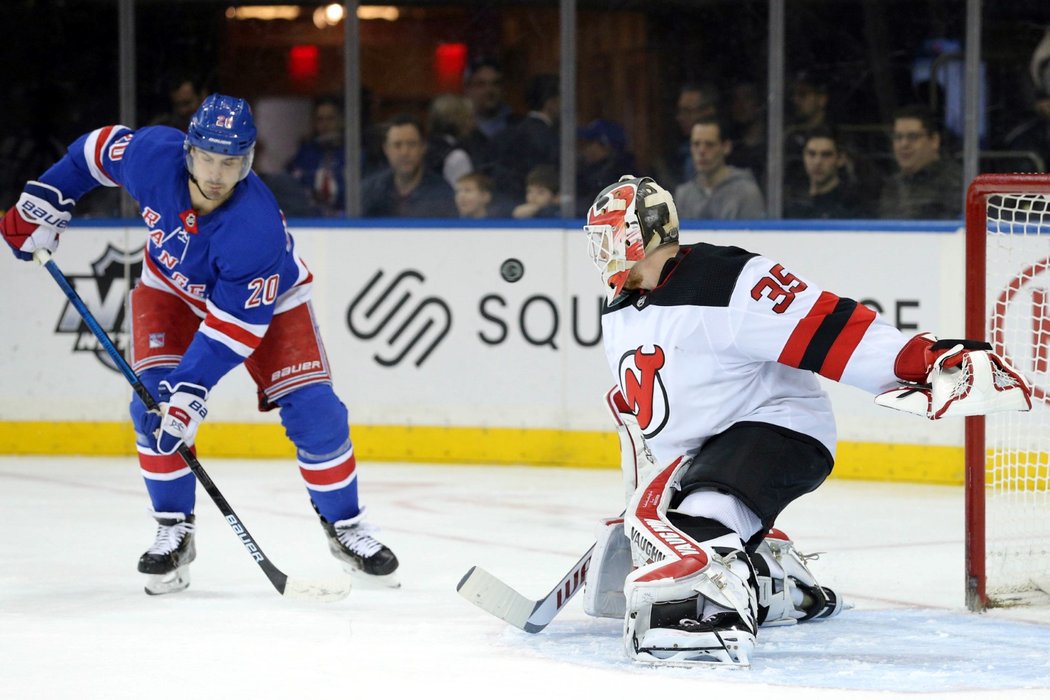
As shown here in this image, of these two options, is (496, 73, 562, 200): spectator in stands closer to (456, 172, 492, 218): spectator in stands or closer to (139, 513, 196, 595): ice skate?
(456, 172, 492, 218): spectator in stands

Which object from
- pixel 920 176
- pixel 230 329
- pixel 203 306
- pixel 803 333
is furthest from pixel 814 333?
pixel 920 176

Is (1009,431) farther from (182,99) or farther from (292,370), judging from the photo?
(182,99)

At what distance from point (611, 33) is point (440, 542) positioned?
2392mm

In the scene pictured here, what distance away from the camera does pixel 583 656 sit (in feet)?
10.0

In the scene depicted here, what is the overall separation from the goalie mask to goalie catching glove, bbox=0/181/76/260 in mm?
1419

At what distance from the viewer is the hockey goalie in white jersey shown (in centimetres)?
291

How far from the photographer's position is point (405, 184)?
6.21 meters

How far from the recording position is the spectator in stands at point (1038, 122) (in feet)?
18.8

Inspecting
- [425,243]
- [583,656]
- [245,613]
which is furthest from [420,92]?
[583,656]

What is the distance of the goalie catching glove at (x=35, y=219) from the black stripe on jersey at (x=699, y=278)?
58.1 inches

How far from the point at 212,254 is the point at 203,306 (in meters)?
0.23

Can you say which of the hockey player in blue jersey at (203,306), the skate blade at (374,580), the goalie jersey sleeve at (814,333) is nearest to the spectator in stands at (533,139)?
the hockey player in blue jersey at (203,306)

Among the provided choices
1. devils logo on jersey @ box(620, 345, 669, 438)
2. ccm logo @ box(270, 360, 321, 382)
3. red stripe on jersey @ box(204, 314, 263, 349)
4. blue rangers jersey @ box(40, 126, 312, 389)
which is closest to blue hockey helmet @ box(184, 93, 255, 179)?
blue rangers jersey @ box(40, 126, 312, 389)

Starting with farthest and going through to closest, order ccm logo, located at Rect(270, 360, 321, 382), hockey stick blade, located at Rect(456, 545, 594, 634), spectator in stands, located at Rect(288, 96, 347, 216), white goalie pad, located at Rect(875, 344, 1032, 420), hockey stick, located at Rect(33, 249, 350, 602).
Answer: spectator in stands, located at Rect(288, 96, 347, 216), ccm logo, located at Rect(270, 360, 321, 382), hockey stick, located at Rect(33, 249, 350, 602), hockey stick blade, located at Rect(456, 545, 594, 634), white goalie pad, located at Rect(875, 344, 1032, 420)
